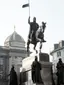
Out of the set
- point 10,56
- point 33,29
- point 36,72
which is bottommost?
point 10,56

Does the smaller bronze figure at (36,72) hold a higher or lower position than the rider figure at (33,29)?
lower

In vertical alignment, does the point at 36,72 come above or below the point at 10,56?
above

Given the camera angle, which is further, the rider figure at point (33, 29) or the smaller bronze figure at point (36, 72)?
the rider figure at point (33, 29)

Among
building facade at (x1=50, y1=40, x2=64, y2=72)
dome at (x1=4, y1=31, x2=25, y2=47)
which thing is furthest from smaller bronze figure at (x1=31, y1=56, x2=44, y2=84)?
dome at (x1=4, y1=31, x2=25, y2=47)

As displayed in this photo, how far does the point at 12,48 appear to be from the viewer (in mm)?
79562

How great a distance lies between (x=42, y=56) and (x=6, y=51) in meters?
59.0

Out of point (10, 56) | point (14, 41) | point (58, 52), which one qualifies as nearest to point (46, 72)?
point (58, 52)

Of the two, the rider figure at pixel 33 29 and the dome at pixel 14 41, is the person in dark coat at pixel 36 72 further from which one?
the dome at pixel 14 41

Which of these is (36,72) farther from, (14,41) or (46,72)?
(14,41)

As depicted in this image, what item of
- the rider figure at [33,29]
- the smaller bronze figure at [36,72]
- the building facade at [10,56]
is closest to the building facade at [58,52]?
the building facade at [10,56]

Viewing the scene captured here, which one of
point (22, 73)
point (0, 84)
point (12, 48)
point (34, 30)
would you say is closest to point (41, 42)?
point (34, 30)

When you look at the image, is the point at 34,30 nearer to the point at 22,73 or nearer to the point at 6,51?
the point at 22,73

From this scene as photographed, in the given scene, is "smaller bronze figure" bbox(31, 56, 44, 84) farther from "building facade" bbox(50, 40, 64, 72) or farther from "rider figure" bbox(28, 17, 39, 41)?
"building facade" bbox(50, 40, 64, 72)

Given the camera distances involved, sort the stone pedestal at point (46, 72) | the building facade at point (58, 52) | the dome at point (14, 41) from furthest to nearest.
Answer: the dome at point (14, 41)
the building facade at point (58, 52)
the stone pedestal at point (46, 72)
